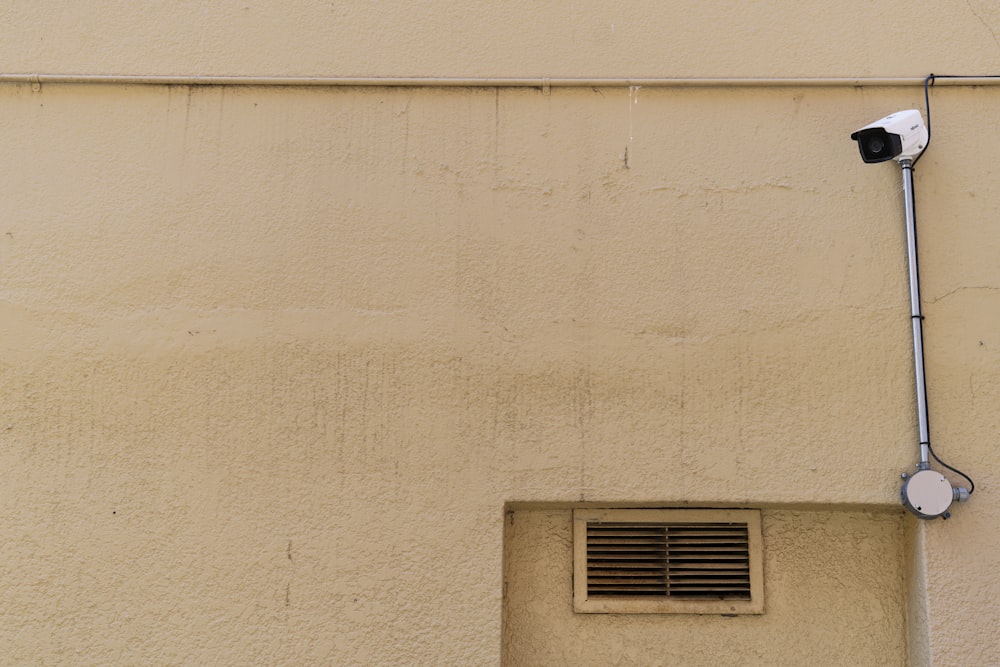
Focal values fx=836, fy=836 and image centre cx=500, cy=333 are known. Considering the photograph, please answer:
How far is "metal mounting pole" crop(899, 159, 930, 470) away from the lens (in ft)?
11.7

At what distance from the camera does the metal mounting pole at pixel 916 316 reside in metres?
3.56

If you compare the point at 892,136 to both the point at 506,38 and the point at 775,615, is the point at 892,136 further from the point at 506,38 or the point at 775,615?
the point at 775,615

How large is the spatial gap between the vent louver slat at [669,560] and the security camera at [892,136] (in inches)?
68.5

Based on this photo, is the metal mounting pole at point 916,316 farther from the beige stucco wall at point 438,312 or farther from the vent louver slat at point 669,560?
the vent louver slat at point 669,560

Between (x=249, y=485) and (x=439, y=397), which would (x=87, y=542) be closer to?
(x=249, y=485)

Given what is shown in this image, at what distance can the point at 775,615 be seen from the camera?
12.1 ft

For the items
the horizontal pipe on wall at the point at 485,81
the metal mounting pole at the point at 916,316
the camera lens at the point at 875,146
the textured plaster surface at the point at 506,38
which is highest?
the textured plaster surface at the point at 506,38

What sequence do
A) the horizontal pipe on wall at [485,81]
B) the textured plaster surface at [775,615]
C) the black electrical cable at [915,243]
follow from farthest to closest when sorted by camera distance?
1. the horizontal pipe on wall at [485,81]
2. the textured plaster surface at [775,615]
3. the black electrical cable at [915,243]

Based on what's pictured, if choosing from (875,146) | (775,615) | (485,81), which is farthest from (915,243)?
(485,81)

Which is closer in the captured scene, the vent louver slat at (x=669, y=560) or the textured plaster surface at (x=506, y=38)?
the vent louver slat at (x=669, y=560)

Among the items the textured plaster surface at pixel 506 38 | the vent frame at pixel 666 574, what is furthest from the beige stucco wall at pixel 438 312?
the vent frame at pixel 666 574

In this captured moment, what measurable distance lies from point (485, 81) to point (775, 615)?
2.76 metres

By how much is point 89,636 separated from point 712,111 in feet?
12.0

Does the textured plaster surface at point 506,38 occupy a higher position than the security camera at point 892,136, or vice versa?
the textured plaster surface at point 506,38
